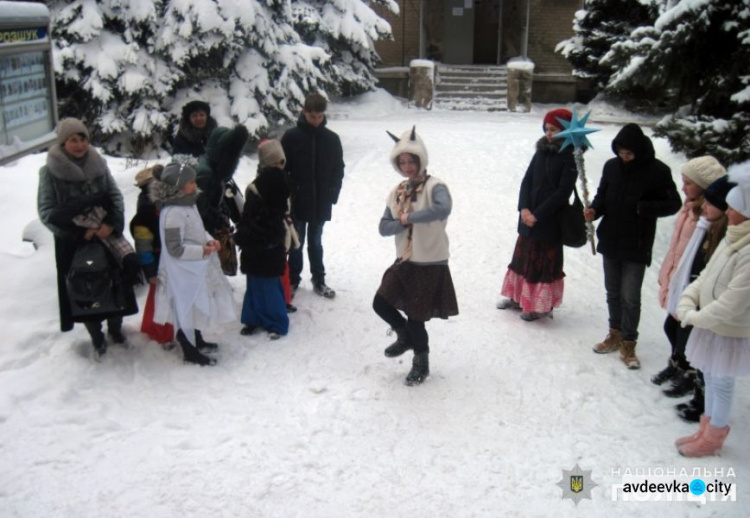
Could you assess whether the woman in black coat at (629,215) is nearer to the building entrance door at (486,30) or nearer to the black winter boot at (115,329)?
the black winter boot at (115,329)

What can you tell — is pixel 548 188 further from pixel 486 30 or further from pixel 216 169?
pixel 486 30

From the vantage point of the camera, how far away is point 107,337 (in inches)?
227

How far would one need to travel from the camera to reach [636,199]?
18.0 feet

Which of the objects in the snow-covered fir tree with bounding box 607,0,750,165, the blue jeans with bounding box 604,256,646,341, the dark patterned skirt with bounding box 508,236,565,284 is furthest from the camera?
the snow-covered fir tree with bounding box 607,0,750,165

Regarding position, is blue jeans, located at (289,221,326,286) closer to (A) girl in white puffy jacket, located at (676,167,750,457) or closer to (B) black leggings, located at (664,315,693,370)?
(B) black leggings, located at (664,315,693,370)

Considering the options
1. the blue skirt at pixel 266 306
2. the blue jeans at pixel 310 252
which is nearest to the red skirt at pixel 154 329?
the blue skirt at pixel 266 306

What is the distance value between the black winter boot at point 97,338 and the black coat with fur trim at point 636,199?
4.03 m

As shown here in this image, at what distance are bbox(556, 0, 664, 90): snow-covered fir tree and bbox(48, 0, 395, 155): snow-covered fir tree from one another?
24.7 feet

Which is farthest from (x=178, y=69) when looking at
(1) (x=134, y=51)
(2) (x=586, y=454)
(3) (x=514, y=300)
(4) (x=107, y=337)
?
(2) (x=586, y=454)

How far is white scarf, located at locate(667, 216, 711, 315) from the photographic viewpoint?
477 centimetres

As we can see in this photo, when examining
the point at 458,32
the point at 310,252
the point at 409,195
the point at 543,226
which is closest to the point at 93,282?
the point at 310,252

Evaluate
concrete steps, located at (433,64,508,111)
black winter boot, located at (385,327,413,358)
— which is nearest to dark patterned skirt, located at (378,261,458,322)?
black winter boot, located at (385,327,413,358)

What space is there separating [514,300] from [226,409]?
9.77ft

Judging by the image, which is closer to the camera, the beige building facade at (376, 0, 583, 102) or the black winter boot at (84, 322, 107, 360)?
the black winter boot at (84, 322, 107, 360)
